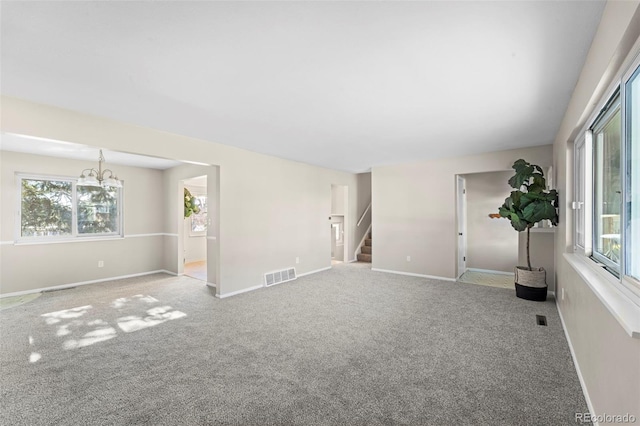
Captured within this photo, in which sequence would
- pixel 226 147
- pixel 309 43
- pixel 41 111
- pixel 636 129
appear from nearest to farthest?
pixel 636 129, pixel 309 43, pixel 41 111, pixel 226 147

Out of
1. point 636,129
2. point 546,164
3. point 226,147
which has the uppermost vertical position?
point 226,147

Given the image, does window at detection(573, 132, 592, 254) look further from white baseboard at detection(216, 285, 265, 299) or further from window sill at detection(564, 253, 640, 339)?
white baseboard at detection(216, 285, 265, 299)

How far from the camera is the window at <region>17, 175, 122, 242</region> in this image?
4797 mm

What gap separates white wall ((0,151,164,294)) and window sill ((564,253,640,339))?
716cm

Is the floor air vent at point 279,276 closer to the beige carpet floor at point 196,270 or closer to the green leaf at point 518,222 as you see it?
the beige carpet floor at point 196,270

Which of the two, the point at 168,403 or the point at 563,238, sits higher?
the point at 563,238

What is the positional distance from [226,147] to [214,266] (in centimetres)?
212

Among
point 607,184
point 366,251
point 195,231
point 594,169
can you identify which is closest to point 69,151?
point 195,231

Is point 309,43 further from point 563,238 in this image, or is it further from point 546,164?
point 546,164

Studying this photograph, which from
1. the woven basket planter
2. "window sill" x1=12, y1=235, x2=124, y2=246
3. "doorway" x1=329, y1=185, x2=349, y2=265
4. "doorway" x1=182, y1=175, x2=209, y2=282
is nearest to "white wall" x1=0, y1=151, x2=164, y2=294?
"window sill" x1=12, y1=235, x2=124, y2=246

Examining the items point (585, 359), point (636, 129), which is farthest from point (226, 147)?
point (585, 359)

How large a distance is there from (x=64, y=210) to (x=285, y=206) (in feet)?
13.7

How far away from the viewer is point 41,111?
2.69 m

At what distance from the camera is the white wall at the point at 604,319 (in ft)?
3.89
